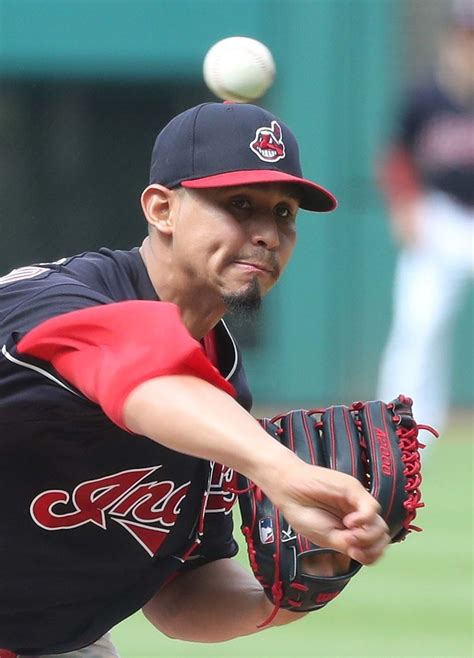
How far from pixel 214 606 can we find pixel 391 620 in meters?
2.38

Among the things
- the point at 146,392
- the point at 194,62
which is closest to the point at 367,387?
the point at 194,62

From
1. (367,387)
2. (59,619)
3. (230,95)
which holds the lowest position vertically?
(367,387)

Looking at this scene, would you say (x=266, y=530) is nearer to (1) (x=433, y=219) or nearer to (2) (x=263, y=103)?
(1) (x=433, y=219)

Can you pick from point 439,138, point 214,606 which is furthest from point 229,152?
point 439,138

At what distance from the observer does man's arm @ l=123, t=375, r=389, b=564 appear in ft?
6.68

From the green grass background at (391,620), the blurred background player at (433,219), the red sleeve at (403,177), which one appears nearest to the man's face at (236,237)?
the green grass background at (391,620)

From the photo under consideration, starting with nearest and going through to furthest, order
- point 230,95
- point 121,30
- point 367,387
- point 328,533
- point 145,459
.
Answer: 1. point 328,533
2. point 145,459
3. point 230,95
4. point 121,30
5. point 367,387

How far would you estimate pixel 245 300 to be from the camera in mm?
2766

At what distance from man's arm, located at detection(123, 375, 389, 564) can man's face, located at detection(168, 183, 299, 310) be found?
0.64 metres

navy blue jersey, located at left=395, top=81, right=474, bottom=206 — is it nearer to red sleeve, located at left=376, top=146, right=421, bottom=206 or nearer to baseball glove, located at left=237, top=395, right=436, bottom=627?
red sleeve, located at left=376, top=146, right=421, bottom=206

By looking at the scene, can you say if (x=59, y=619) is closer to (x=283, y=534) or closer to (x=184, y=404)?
(x=283, y=534)

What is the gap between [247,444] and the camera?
2.07m

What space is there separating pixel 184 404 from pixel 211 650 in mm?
3248

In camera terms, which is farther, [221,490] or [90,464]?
[221,490]
